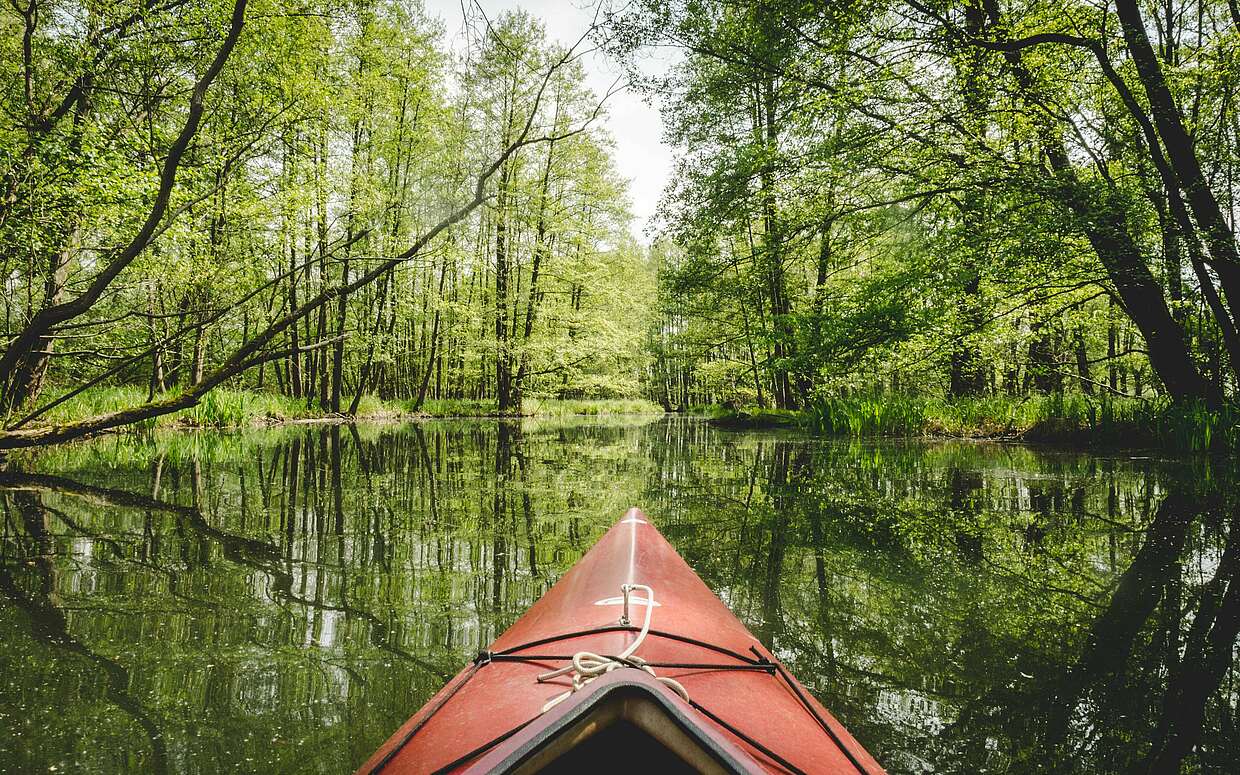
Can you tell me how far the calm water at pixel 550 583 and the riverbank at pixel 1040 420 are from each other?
4.88 feet

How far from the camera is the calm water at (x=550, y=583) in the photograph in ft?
5.71

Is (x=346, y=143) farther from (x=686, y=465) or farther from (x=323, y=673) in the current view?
(x=323, y=673)

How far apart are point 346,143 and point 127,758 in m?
17.2

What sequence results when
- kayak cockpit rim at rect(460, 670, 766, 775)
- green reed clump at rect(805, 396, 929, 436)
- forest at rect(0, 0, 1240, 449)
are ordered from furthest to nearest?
green reed clump at rect(805, 396, 929, 436), forest at rect(0, 0, 1240, 449), kayak cockpit rim at rect(460, 670, 766, 775)

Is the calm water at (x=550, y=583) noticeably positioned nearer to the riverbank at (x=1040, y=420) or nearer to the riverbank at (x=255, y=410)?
the riverbank at (x=1040, y=420)

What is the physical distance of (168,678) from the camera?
6.59 ft

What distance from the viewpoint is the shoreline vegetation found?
7.36 metres

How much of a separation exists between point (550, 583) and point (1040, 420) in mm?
10223

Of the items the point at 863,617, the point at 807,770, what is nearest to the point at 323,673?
the point at 807,770

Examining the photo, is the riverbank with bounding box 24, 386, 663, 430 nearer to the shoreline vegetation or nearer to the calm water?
the shoreline vegetation

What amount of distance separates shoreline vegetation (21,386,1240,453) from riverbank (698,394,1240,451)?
0.01 metres

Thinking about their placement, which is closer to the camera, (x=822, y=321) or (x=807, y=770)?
(x=807, y=770)

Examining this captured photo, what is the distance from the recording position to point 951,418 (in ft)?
35.4

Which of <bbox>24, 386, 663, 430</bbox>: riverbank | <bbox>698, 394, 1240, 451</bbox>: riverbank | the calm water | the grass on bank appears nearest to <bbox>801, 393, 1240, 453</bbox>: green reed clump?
<bbox>698, 394, 1240, 451</bbox>: riverbank
